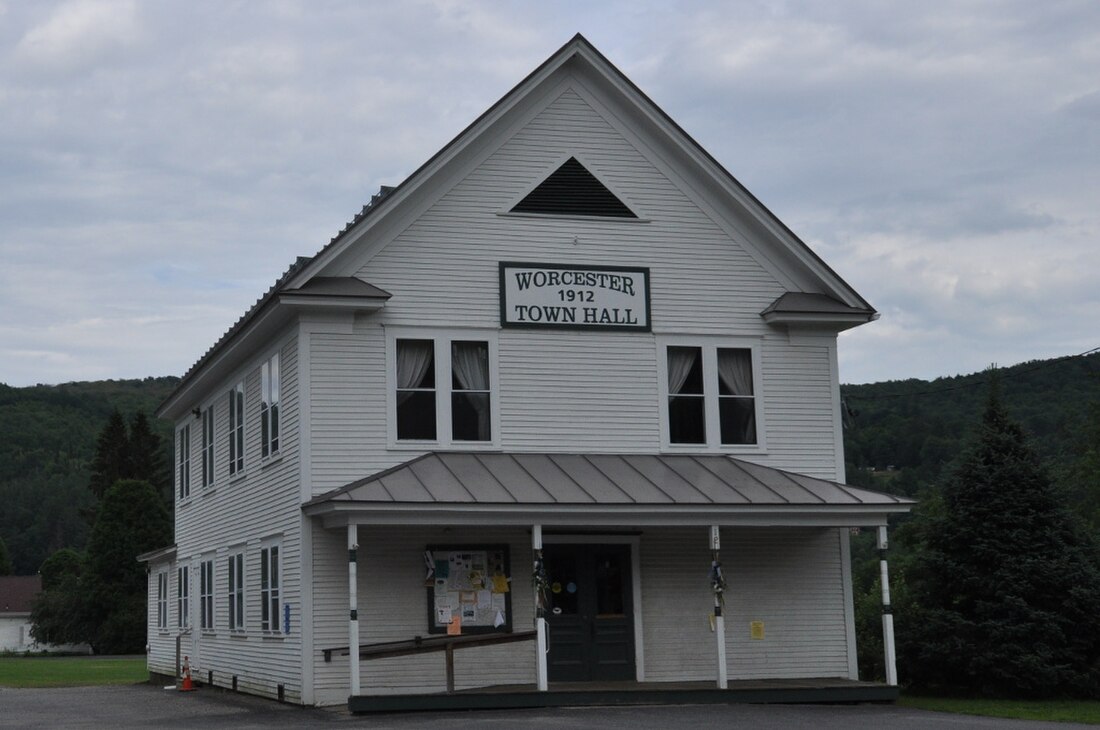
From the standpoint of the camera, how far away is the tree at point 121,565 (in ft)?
242

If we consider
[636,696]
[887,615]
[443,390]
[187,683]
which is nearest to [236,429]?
[187,683]

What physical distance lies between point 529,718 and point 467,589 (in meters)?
3.63

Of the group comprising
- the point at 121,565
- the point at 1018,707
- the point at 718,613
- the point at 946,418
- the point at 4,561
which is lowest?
the point at 1018,707

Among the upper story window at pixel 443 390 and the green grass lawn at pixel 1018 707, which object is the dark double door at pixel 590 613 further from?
the green grass lawn at pixel 1018 707

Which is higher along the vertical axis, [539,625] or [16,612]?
[539,625]

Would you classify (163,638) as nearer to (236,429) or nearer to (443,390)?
(236,429)

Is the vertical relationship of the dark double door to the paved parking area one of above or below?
above

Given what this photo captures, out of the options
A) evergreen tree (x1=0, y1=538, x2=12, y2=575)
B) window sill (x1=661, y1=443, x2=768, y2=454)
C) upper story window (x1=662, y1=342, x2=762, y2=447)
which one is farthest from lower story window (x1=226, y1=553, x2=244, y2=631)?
evergreen tree (x1=0, y1=538, x2=12, y2=575)

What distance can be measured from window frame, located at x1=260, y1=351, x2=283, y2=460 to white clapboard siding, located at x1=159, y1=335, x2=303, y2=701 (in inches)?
6.8

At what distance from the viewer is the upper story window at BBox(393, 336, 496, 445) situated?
2244 centimetres

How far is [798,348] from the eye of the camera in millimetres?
24422

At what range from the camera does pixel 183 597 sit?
3291cm

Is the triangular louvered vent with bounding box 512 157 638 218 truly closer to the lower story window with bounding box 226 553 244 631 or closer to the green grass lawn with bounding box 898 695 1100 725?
the lower story window with bounding box 226 553 244 631

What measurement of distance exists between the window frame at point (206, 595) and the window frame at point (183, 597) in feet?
4.60
